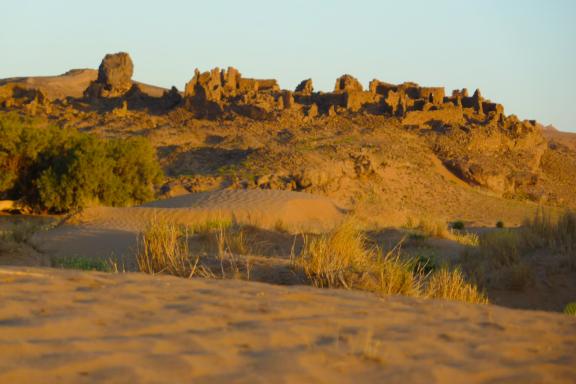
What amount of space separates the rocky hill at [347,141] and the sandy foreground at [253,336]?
23895mm

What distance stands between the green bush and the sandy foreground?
70.3 feet

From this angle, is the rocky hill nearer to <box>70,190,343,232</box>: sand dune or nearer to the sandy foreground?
<box>70,190,343,232</box>: sand dune

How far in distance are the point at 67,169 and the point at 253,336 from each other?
24553mm

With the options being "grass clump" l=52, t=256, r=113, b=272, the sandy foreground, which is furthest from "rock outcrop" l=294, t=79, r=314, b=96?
the sandy foreground

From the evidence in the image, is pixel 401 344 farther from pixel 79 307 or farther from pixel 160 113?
pixel 160 113

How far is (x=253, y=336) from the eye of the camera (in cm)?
482

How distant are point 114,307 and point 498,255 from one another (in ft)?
29.5

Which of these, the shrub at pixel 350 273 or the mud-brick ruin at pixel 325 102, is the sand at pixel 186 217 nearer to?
the shrub at pixel 350 273

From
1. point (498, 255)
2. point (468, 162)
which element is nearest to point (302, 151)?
point (468, 162)

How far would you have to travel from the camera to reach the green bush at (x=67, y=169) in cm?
2770

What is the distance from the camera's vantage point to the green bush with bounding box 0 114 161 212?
1091 inches

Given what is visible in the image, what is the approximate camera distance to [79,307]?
5316 millimetres

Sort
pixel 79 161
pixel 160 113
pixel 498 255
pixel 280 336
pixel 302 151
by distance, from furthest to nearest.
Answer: pixel 160 113 → pixel 302 151 → pixel 79 161 → pixel 498 255 → pixel 280 336

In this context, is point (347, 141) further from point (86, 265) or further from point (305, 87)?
point (86, 265)
